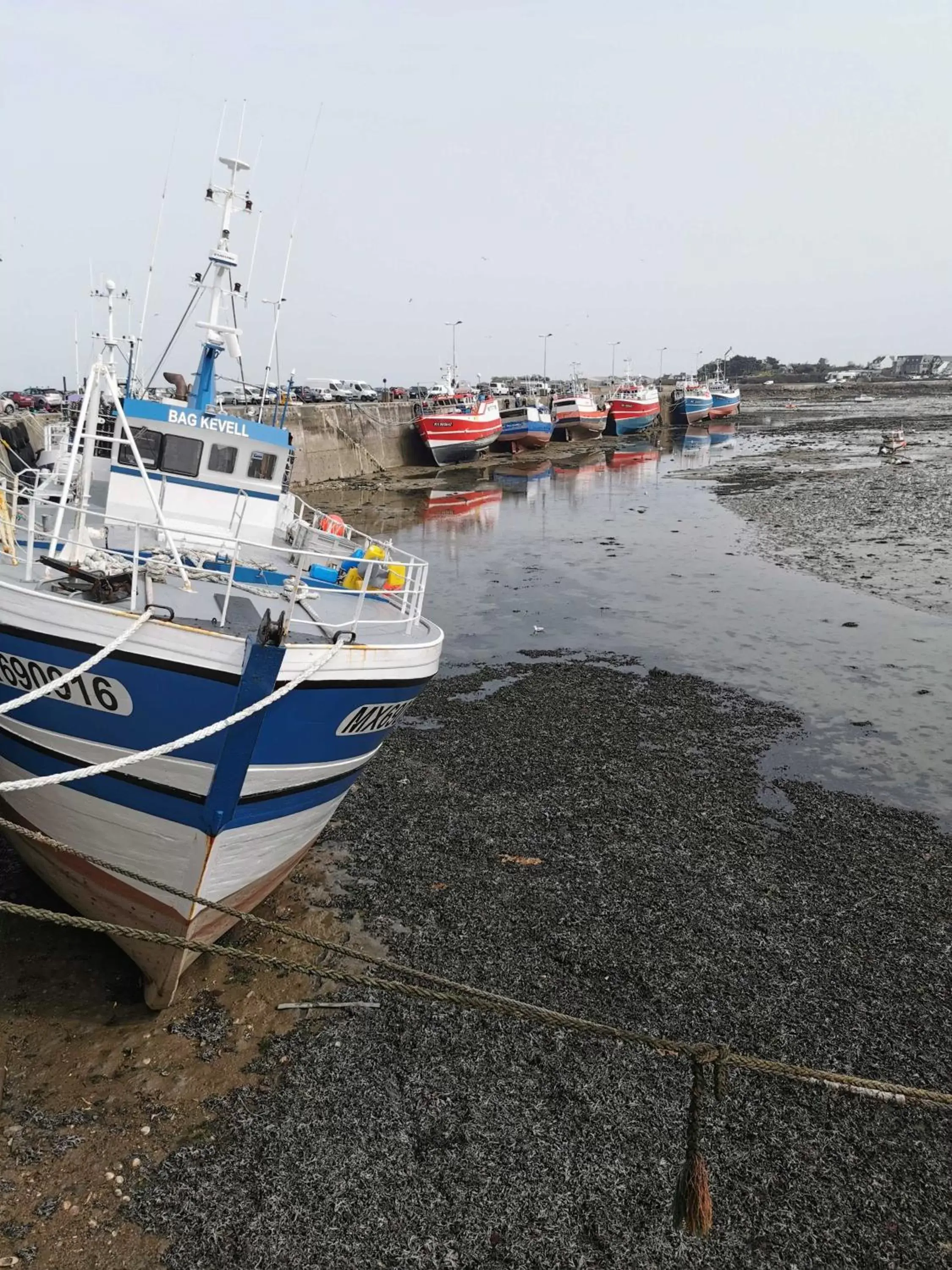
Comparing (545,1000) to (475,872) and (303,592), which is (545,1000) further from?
(303,592)

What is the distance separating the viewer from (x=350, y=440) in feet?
163

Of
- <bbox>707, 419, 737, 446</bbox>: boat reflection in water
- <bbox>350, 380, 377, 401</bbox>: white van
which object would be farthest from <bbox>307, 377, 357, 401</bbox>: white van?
<bbox>707, 419, 737, 446</bbox>: boat reflection in water

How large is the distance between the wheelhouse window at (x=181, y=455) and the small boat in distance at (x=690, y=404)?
81.5 m

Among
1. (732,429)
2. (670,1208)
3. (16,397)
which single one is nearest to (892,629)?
(670,1208)

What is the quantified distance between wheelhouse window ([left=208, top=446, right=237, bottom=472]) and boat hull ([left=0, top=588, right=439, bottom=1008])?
4.57 metres

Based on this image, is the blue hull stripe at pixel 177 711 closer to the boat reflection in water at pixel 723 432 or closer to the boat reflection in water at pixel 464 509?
the boat reflection in water at pixel 464 509

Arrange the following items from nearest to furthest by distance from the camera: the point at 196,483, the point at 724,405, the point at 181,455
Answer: the point at 181,455
the point at 196,483
the point at 724,405

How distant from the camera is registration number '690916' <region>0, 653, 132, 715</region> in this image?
583 centimetres

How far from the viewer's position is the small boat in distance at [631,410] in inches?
2896

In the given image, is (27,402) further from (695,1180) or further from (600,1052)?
(695,1180)

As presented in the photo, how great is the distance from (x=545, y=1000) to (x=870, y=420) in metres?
91.2

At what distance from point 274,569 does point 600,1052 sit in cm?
558

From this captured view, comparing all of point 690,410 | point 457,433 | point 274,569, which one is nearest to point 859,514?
point 457,433

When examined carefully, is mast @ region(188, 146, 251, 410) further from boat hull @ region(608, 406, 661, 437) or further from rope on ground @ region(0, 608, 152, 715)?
boat hull @ region(608, 406, 661, 437)
